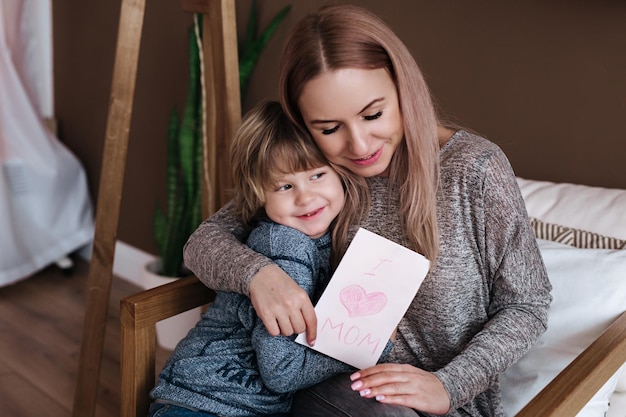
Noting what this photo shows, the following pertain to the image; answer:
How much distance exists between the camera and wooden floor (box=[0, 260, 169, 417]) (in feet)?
7.16

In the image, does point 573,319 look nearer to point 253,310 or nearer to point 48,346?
point 253,310

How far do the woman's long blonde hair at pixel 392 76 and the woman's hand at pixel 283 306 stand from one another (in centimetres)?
23

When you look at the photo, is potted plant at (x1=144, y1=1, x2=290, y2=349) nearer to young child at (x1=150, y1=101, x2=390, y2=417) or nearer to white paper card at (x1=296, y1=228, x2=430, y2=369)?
young child at (x1=150, y1=101, x2=390, y2=417)

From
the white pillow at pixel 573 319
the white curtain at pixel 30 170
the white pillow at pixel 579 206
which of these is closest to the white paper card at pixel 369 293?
the white pillow at pixel 573 319

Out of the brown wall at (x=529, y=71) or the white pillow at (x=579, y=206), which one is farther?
the brown wall at (x=529, y=71)

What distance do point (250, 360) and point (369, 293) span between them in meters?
0.24

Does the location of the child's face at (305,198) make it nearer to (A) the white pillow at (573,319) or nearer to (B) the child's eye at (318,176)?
(B) the child's eye at (318,176)

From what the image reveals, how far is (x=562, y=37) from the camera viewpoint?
5.16 ft

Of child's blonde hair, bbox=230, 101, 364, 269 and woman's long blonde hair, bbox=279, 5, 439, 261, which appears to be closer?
woman's long blonde hair, bbox=279, 5, 439, 261

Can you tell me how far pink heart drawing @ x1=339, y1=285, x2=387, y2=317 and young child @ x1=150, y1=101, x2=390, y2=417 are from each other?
76mm

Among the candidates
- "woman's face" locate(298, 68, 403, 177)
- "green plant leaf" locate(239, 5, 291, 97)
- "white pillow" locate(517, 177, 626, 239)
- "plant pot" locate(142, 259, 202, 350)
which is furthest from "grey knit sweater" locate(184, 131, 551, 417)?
"plant pot" locate(142, 259, 202, 350)

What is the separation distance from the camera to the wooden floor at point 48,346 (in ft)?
7.16

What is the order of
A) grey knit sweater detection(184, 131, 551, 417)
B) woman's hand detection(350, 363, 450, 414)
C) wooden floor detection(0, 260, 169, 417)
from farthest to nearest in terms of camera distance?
wooden floor detection(0, 260, 169, 417), grey knit sweater detection(184, 131, 551, 417), woman's hand detection(350, 363, 450, 414)

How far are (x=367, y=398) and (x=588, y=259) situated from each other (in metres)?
0.52
